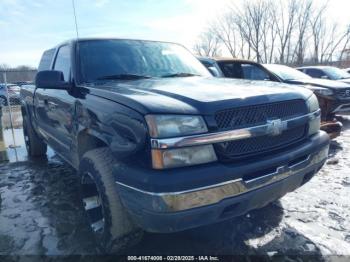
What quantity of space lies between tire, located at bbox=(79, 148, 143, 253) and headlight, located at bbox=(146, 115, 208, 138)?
18.1 inches

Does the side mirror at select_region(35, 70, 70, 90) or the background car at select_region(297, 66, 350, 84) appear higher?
the side mirror at select_region(35, 70, 70, 90)

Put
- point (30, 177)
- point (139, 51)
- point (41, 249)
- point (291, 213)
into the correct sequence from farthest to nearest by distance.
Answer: point (30, 177) → point (139, 51) → point (291, 213) → point (41, 249)

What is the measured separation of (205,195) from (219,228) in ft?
3.88

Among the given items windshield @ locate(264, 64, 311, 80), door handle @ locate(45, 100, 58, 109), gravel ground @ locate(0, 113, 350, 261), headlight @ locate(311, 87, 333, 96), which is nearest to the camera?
gravel ground @ locate(0, 113, 350, 261)

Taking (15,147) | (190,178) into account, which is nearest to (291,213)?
(190,178)

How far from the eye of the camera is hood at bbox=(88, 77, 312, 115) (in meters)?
1.97

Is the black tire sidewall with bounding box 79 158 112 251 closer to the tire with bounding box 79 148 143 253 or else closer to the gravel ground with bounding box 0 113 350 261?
the tire with bounding box 79 148 143 253

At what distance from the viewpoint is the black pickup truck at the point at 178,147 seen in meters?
1.85

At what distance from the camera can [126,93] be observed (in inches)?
89.4

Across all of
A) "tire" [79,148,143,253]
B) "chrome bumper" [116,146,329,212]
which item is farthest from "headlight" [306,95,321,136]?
"tire" [79,148,143,253]

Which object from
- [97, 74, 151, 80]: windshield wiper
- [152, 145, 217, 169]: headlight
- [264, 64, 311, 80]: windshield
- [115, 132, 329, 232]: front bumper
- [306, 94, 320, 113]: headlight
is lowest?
[115, 132, 329, 232]: front bumper

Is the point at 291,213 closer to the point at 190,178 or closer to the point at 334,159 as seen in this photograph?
the point at 190,178

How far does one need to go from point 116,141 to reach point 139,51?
160 cm

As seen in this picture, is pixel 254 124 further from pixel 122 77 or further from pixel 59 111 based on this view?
pixel 59 111
